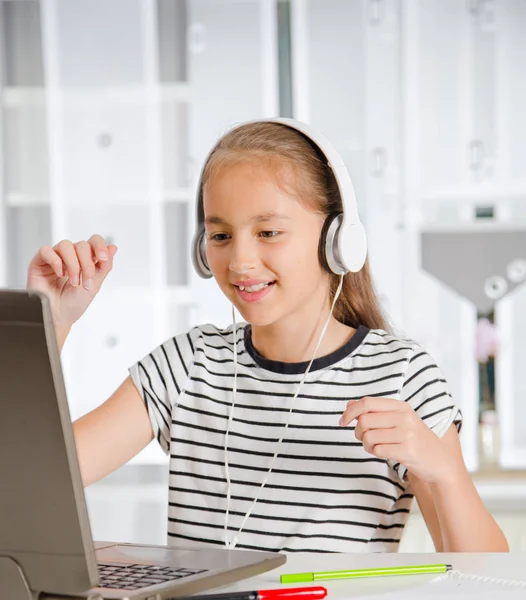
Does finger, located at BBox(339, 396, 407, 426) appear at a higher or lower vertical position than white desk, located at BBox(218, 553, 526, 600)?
higher

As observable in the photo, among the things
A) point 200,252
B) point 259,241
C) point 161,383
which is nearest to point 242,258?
point 259,241

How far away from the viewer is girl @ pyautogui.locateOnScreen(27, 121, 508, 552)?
1.15m

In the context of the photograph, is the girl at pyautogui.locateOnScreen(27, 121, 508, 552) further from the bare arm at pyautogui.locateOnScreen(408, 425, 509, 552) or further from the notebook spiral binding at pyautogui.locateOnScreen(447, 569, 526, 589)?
the notebook spiral binding at pyautogui.locateOnScreen(447, 569, 526, 589)

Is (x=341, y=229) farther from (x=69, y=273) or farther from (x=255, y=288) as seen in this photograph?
(x=69, y=273)

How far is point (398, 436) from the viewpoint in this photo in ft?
3.07

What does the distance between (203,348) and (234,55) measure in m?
1.39

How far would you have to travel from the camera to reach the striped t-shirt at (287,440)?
1.15 metres

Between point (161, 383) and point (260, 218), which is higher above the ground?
point (260, 218)

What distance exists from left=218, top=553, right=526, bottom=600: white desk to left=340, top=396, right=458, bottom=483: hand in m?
0.11

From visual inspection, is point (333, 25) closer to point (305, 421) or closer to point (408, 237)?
point (408, 237)

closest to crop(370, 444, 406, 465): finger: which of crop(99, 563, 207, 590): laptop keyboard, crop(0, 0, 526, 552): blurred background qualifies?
Result: crop(99, 563, 207, 590): laptop keyboard

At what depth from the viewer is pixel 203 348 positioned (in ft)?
4.32

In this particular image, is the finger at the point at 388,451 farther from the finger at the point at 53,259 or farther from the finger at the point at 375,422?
the finger at the point at 53,259

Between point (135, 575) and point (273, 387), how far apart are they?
0.51m
